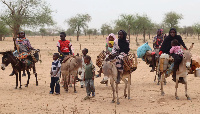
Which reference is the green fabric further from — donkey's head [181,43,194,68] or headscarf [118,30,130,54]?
donkey's head [181,43,194,68]

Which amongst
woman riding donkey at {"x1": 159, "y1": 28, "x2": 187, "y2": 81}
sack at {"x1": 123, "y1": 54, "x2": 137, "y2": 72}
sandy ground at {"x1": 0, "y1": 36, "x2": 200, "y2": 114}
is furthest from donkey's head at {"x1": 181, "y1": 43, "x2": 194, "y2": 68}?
sack at {"x1": 123, "y1": 54, "x2": 137, "y2": 72}

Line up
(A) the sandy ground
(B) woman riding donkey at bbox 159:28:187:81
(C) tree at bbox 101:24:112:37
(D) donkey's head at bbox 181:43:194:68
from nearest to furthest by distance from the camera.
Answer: (A) the sandy ground < (D) donkey's head at bbox 181:43:194:68 < (B) woman riding donkey at bbox 159:28:187:81 < (C) tree at bbox 101:24:112:37

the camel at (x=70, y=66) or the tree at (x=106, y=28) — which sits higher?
the tree at (x=106, y=28)

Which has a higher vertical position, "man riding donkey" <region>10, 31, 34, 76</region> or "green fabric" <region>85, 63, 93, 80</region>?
"man riding donkey" <region>10, 31, 34, 76</region>

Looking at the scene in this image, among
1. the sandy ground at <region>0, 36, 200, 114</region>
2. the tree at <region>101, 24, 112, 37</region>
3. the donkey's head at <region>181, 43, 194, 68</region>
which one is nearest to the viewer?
the sandy ground at <region>0, 36, 200, 114</region>

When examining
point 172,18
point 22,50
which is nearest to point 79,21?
point 172,18

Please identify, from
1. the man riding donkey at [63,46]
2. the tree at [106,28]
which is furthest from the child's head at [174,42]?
the tree at [106,28]

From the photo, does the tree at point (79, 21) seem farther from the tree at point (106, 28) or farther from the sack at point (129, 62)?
the sack at point (129, 62)

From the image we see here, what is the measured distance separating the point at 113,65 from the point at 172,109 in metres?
2.10

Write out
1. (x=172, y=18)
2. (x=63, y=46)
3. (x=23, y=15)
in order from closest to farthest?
(x=63, y=46) → (x=23, y=15) → (x=172, y=18)

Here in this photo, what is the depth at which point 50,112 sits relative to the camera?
251 inches

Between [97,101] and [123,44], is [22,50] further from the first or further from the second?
[123,44]

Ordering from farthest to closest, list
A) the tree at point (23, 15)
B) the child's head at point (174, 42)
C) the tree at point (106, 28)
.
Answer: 1. the tree at point (106, 28)
2. the tree at point (23, 15)
3. the child's head at point (174, 42)

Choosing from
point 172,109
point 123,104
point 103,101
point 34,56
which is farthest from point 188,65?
point 34,56
